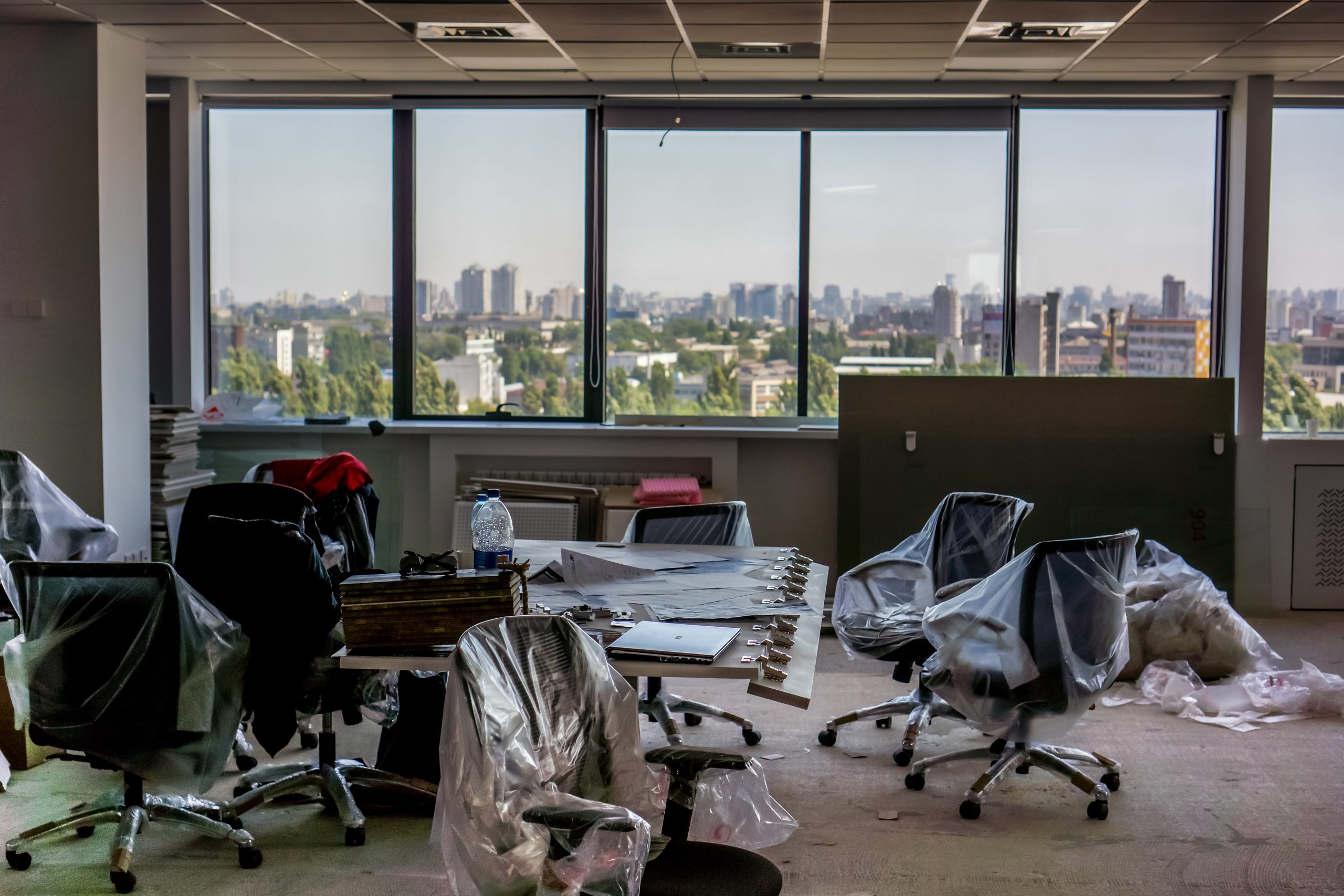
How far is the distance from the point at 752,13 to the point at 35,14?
308 centimetres

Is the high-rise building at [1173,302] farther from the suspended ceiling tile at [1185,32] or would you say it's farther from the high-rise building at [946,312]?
the suspended ceiling tile at [1185,32]

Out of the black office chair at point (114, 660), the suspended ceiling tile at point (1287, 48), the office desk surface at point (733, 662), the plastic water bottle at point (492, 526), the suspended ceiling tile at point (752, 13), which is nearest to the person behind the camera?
the office desk surface at point (733, 662)

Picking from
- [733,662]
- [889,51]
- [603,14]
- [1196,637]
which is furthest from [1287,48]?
[733,662]

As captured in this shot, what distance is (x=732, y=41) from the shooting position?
556 cm

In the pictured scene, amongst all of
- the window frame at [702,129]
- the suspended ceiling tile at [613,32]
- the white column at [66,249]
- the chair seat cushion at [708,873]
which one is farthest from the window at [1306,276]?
the white column at [66,249]

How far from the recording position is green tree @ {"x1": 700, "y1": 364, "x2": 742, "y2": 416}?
22.2ft

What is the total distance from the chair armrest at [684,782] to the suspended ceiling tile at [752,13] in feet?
11.0

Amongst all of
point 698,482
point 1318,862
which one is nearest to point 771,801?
point 1318,862

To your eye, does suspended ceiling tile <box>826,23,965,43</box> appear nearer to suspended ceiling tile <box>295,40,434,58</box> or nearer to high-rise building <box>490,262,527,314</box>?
suspended ceiling tile <box>295,40,434,58</box>

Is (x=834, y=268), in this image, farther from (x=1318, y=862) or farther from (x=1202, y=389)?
(x=1318, y=862)

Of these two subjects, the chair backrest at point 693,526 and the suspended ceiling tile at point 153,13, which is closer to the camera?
the chair backrest at point 693,526

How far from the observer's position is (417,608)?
2996 millimetres

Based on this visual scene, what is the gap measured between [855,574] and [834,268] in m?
2.58

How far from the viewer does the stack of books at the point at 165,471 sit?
6.04 meters
